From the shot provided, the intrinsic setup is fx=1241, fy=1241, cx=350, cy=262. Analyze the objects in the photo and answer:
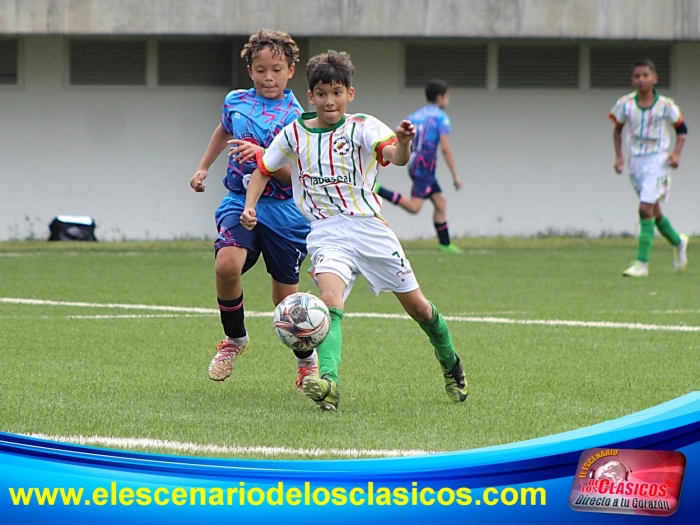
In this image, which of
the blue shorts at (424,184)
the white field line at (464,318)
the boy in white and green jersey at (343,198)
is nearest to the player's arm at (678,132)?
the blue shorts at (424,184)

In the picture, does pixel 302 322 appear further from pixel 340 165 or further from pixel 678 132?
pixel 678 132

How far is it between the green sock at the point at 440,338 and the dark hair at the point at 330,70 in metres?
1.12

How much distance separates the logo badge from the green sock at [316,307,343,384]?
310 cm

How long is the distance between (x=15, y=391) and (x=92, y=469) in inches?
140

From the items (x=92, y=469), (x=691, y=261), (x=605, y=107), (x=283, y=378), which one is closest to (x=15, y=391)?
(x=283, y=378)

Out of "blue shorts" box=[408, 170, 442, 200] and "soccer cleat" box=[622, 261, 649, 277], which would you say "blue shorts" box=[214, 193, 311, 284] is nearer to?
"soccer cleat" box=[622, 261, 649, 277]

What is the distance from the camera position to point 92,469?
233cm

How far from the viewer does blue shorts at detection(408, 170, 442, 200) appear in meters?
17.0

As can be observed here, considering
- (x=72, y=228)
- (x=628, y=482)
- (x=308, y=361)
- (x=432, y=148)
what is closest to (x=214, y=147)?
(x=308, y=361)

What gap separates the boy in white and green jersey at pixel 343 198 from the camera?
5.52 m

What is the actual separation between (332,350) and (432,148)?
38.2 feet

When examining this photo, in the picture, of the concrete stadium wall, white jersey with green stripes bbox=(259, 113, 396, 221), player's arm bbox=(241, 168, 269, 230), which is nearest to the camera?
white jersey with green stripes bbox=(259, 113, 396, 221)

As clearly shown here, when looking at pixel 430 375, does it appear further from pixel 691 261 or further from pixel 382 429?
pixel 691 261

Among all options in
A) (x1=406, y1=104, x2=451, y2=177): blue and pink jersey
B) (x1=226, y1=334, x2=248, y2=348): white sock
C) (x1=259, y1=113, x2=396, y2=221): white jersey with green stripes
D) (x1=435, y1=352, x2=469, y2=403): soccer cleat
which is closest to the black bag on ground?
(x1=406, y1=104, x2=451, y2=177): blue and pink jersey
